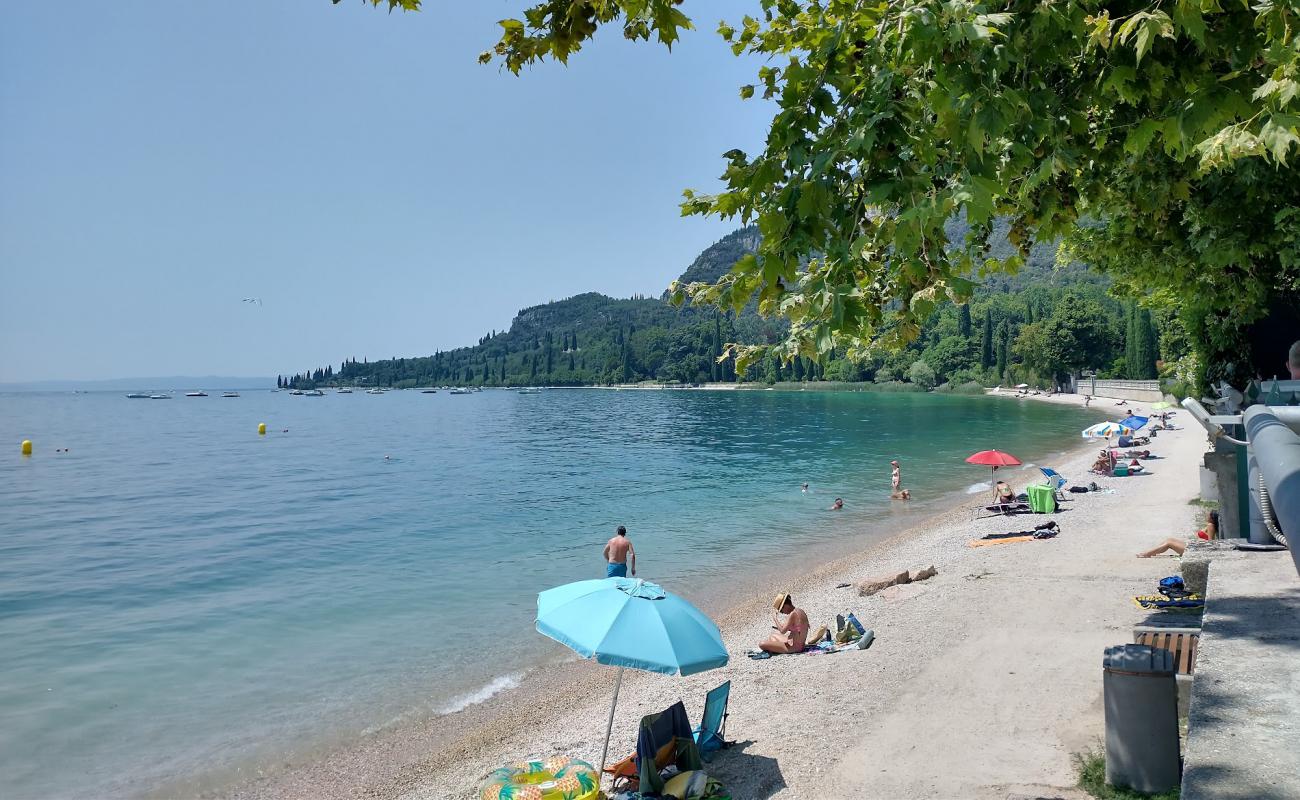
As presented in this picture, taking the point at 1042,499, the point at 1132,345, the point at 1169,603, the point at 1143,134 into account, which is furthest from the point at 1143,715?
the point at 1132,345

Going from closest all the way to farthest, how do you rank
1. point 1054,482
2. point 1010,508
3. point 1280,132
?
point 1280,132, point 1010,508, point 1054,482

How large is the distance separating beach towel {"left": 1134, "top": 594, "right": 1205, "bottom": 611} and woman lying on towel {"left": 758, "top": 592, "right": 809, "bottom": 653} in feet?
16.2

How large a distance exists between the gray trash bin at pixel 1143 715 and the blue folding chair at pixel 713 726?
4.21 meters

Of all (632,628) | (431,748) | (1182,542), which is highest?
(632,628)

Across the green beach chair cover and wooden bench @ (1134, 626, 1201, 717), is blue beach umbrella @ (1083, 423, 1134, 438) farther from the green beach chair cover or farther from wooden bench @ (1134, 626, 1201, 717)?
wooden bench @ (1134, 626, 1201, 717)

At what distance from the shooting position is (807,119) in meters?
3.92

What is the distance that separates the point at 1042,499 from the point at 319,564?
22.3m

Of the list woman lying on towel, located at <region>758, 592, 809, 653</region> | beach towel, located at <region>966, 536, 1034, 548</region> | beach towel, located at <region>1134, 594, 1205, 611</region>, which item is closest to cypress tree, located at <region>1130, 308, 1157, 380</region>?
beach towel, located at <region>966, 536, 1034, 548</region>

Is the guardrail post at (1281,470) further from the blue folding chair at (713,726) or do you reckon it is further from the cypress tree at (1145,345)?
the cypress tree at (1145,345)

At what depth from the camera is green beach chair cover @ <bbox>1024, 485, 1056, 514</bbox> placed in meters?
23.7

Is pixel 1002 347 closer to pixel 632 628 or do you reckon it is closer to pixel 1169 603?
pixel 1169 603

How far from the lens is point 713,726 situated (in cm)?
905

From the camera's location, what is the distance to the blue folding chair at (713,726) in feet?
29.2

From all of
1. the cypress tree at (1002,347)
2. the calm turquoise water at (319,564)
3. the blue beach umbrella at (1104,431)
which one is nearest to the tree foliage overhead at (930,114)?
the calm turquoise water at (319,564)
